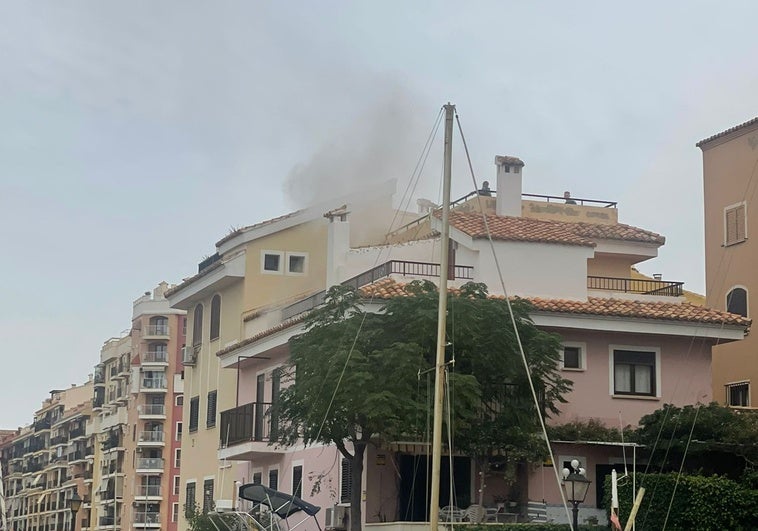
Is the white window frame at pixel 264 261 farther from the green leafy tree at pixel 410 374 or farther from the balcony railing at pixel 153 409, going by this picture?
the balcony railing at pixel 153 409

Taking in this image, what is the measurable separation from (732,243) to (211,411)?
17726 mm

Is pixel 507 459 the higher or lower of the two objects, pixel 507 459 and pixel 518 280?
the lower

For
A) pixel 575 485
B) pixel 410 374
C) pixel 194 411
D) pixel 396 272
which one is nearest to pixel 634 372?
pixel 396 272

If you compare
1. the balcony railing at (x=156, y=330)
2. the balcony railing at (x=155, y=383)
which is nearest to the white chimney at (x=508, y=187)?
the balcony railing at (x=155, y=383)

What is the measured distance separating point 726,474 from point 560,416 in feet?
14.3

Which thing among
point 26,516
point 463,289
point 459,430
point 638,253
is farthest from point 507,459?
point 26,516

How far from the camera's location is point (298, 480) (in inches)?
1561

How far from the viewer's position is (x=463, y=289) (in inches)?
1364

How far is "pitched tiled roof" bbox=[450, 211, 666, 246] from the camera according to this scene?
38219 millimetres

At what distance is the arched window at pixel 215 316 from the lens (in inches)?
1909

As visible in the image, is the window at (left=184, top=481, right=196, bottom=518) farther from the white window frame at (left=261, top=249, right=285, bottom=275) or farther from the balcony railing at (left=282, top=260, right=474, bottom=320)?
the balcony railing at (left=282, top=260, right=474, bottom=320)

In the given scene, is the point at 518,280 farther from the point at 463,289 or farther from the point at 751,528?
the point at 751,528

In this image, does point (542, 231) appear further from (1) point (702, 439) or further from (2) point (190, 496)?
(2) point (190, 496)

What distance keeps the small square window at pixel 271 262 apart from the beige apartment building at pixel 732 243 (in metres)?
13.9
